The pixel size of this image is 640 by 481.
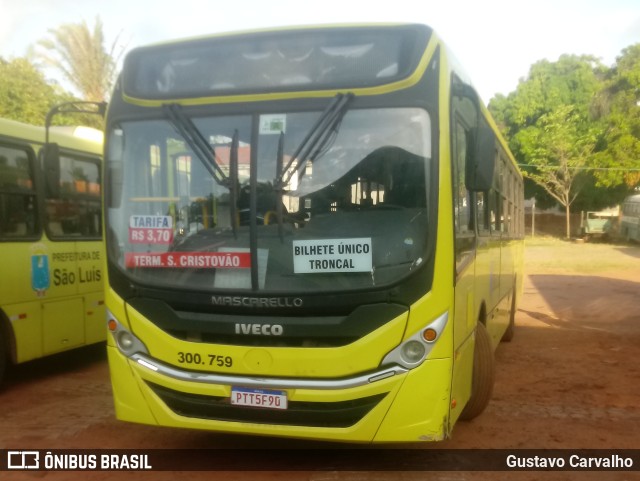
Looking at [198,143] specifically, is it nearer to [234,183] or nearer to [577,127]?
[234,183]

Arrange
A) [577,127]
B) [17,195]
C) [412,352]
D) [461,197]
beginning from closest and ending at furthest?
1. [412,352]
2. [461,197]
3. [17,195]
4. [577,127]

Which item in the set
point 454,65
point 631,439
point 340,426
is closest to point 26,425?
point 340,426

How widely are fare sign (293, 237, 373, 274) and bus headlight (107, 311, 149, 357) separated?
4.21ft

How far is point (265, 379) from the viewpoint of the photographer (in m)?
4.82

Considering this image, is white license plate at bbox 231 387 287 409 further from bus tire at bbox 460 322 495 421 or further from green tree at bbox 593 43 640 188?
green tree at bbox 593 43 640 188

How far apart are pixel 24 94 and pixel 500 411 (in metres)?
23.6

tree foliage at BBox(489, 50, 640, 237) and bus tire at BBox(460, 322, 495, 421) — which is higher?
tree foliage at BBox(489, 50, 640, 237)

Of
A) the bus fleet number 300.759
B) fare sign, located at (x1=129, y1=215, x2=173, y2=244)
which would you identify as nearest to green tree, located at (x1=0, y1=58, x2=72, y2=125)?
fare sign, located at (x1=129, y1=215, x2=173, y2=244)

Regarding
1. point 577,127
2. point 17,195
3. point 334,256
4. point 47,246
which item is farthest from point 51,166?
point 577,127

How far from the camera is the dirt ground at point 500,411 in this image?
526 centimetres

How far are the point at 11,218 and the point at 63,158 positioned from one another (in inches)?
53.9

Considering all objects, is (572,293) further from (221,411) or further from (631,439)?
(221,411)

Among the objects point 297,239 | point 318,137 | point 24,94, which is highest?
point 24,94

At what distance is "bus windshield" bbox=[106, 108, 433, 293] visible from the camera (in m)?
4.78
